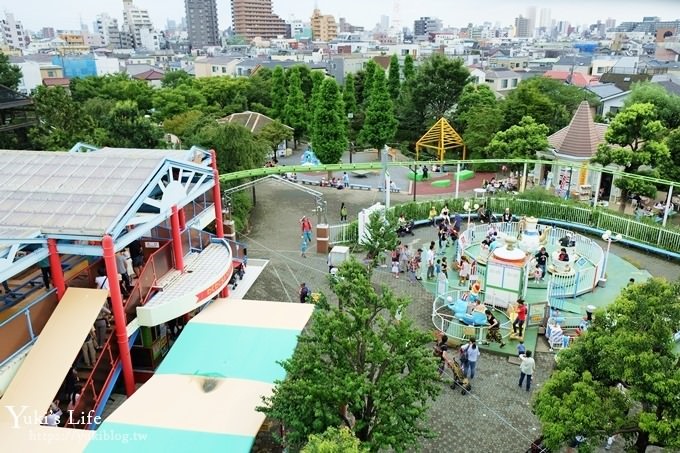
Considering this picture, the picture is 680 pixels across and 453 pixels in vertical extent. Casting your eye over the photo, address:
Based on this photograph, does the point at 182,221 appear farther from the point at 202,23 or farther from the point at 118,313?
the point at 202,23

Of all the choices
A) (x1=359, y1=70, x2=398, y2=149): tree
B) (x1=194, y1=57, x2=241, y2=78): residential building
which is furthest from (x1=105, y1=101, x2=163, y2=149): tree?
(x1=194, y1=57, x2=241, y2=78): residential building

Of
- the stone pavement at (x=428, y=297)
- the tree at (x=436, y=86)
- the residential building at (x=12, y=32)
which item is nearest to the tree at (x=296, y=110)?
the tree at (x=436, y=86)

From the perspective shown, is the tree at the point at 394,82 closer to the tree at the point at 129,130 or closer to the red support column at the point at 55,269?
the tree at the point at 129,130

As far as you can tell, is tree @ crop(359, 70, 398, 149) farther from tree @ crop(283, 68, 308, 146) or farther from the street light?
the street light

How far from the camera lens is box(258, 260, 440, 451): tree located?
856cm

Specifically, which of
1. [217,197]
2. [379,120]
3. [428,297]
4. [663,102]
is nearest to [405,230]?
[428,297]

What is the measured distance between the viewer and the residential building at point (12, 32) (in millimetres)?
158500

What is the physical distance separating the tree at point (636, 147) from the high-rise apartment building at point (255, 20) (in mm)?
165281

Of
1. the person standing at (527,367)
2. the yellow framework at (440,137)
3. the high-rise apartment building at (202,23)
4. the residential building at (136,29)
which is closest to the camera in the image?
the person standing at (527,367)

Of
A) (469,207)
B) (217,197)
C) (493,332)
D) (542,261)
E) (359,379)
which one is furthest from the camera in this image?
(469,207)

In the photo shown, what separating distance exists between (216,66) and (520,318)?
75.9m

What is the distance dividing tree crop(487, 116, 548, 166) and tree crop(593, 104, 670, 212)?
14.3 ft

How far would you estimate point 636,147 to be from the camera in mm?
25812

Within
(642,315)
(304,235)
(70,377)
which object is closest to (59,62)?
(304,235)
